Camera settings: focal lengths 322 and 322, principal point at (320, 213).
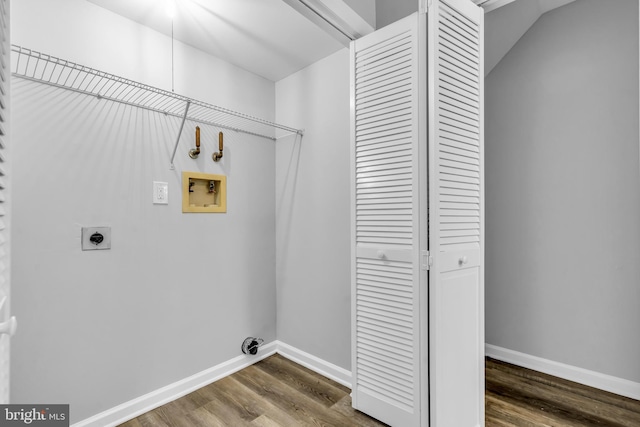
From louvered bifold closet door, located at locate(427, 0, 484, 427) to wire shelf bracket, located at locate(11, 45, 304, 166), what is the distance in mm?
1144

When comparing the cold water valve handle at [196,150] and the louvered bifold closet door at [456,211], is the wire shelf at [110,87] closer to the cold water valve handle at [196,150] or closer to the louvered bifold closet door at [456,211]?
the cold water valve handle at [196,150]

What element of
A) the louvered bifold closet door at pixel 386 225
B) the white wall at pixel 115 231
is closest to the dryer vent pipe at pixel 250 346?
the white wall at pixel 115 231

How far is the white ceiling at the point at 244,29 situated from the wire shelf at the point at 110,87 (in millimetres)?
365

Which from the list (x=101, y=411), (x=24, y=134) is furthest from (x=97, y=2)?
(x=101, y=411)

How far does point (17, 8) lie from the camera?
4.44 ft

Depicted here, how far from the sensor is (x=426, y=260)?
132 centimetres

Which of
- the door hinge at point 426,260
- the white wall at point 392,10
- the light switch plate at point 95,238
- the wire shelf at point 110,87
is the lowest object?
the door hinge at point 426,260

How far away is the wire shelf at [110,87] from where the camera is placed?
1.37m

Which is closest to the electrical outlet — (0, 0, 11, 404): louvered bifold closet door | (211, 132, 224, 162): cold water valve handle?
(211, 132, 224, 162): cold water valve handle

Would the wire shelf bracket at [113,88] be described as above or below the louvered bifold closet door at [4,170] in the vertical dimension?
above

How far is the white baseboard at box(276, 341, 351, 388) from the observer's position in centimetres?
199

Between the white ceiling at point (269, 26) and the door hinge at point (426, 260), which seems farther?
the white ceiling at point (269, 26)

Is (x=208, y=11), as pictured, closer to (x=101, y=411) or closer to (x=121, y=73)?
(x=121, y=73)

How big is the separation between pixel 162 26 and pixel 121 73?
13.9 inches
